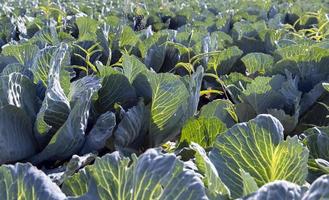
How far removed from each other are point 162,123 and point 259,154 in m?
0.82

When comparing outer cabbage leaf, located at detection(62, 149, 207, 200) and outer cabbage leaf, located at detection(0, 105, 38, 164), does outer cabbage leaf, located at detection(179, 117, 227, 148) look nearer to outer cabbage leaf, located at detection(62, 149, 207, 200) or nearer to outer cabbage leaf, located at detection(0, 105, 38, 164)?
outer cabbage leaf, located at detection(0, 105, 38, 164)

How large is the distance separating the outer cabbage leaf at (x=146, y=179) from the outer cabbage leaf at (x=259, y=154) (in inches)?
11.4

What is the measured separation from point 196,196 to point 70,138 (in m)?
1.01

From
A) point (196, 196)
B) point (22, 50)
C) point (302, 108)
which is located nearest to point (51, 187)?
point (196, 196)

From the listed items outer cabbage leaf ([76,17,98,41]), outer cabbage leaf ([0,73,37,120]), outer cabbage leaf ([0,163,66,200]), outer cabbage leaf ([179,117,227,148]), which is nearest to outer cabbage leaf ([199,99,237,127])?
outer cabbage leaf ([179,117,227,148])

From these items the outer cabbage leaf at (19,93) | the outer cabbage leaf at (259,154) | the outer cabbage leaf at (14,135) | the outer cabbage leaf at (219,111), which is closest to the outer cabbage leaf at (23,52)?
the outer cabbage leaf at (19,93)

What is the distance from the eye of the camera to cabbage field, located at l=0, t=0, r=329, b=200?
108cm

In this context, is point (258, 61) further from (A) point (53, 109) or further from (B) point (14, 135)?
(B) point (14, 135)

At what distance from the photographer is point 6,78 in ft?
6.32

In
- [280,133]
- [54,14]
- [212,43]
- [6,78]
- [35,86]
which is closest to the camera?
[280,133]

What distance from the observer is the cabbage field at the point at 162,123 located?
1082 millimetres

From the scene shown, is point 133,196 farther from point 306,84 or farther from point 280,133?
point 306,84

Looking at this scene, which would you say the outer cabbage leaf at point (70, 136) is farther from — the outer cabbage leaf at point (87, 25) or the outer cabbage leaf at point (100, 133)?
the outer cabbage leaf at point (87, 25)

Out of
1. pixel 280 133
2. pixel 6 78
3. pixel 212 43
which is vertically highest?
pixel 280 133
